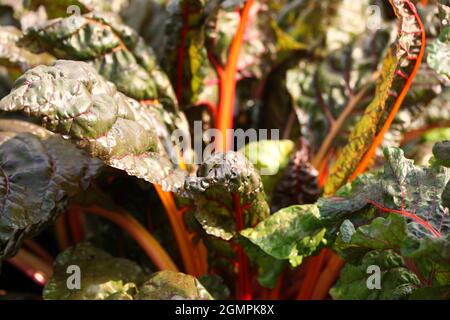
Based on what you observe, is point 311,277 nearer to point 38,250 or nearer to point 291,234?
point 291,234

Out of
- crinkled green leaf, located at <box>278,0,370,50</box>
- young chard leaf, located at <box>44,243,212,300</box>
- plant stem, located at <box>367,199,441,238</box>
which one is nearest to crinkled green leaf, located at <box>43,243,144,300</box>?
young chard leaf, located at <box>44,243,212,300</box>

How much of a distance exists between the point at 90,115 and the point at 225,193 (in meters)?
0.27

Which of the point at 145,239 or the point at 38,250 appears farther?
the point at 38,250

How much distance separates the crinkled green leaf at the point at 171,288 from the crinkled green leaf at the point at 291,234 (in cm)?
12

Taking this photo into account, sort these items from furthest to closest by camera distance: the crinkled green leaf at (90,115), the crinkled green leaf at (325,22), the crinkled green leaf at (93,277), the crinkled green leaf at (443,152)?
the crinkled green leaf at (325,22) → the crinkled green leaf at (93,277) → the crinkled green leaf at (443,152) → the crinkled green leaf at (90,115)

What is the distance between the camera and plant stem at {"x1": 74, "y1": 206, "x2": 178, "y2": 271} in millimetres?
1199

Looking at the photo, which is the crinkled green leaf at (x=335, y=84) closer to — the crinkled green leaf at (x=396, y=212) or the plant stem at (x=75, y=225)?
the crinkled green leaf at (x=396, y=212)

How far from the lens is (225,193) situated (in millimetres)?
1007

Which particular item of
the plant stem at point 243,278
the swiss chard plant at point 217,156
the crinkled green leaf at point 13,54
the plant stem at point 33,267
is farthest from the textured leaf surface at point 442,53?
the plant stem at point 33,267

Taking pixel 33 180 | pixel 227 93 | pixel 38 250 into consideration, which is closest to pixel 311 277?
pixel 227 93

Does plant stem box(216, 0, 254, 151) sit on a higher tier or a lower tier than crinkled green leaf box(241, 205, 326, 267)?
higher

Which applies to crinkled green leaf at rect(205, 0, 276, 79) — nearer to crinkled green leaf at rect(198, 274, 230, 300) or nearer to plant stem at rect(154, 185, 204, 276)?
plant stem at rect(154, 185, 204, 276)

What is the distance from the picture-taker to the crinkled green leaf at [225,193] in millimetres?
927

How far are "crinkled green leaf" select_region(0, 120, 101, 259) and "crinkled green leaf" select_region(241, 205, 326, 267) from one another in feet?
1.00
